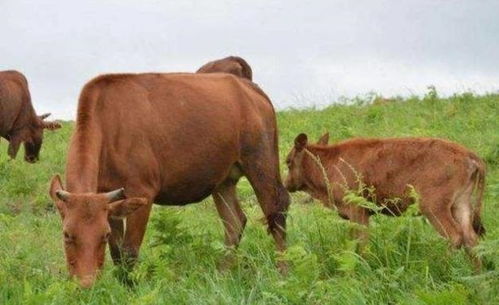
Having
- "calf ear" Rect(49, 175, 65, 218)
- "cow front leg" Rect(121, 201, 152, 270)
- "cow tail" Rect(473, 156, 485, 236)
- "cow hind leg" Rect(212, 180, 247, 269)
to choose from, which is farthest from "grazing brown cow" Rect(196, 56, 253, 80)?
"calf ear" Rect(49, 175, 65, 218)

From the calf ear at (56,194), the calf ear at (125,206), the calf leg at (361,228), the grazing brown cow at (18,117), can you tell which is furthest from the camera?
the grazing brown cow at (18,117)

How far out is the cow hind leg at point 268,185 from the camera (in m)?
11.2

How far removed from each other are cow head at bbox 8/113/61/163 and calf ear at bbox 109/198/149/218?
1410cm

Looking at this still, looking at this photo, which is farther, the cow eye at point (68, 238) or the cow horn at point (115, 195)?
the cow horn at point (115, 195)

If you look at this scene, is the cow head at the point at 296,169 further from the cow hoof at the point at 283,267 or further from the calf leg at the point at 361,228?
the cow hoof at the point at 283,267

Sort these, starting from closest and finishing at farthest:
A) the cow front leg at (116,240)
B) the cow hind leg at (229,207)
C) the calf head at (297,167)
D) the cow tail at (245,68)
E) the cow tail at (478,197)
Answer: the cow front leg at (116,240) → the cow tail at (478,197) → the cow hind leg at (229,207) → the calf head at (297,167) → the cow tail at (245,68)

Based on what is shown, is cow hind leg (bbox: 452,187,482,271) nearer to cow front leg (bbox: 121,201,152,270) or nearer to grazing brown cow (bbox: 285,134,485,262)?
grazing brown cow (bbox: 285,134,485,262)

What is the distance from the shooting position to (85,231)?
827 centimetres

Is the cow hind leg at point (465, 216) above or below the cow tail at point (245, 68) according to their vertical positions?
above

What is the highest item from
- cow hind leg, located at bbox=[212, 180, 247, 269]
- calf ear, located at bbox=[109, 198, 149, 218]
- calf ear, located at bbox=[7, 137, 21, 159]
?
calf ear, located at bbox=[109, 198, 149, 218]

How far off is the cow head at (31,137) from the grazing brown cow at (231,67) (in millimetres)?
4239

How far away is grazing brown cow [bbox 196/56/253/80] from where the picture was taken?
23.0 metres

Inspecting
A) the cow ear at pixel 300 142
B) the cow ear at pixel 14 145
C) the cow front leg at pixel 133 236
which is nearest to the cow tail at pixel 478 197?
the cow ear at pixel 300 142

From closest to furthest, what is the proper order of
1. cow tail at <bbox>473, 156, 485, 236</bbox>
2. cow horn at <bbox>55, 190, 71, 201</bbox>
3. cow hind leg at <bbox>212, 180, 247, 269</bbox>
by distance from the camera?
cow horn at <bbox>55, 190, 71, 201</bbox> < cow tail at <bbox>473, 156, 485, 236</bbox> < cow hind leg at <bbox>212, 180, 247, 269</bbox>
